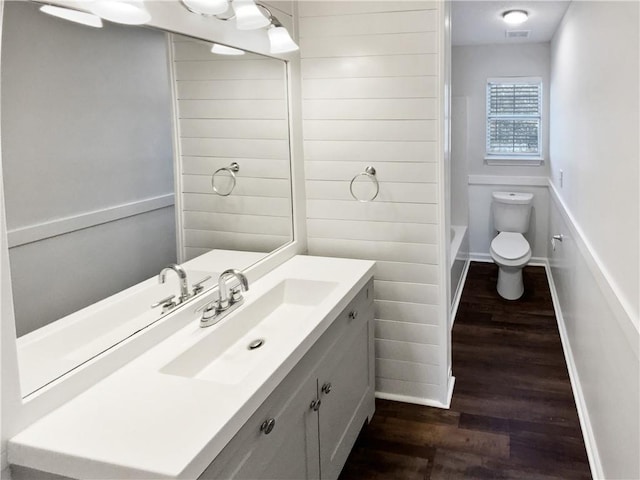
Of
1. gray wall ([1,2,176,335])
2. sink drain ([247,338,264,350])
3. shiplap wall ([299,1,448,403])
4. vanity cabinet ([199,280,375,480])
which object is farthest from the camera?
shiplap wall ([299,1,448,403])

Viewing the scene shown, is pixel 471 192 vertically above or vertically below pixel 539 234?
above

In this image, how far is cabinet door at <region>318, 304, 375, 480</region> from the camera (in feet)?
6.87

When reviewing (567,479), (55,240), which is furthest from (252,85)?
(567,479)

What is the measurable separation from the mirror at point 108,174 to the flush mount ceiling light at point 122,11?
0.04 m

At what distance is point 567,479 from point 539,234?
11.8ft

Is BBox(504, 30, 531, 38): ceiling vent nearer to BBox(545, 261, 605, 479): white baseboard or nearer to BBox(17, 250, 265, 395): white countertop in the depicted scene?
BBox(545, 261, 605, 479): white baseboard

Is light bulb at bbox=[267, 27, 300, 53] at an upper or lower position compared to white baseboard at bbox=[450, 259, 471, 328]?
upper

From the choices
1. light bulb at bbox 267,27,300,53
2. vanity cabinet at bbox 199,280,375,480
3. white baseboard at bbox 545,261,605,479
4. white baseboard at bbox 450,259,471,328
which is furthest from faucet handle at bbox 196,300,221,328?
white baseboard at bbox 450,259,471,328

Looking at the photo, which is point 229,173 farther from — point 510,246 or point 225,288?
point 510,246

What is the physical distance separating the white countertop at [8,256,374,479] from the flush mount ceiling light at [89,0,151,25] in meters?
0.98

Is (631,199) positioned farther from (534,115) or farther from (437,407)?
(534,115)

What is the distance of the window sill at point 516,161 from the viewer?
5512 millimetres

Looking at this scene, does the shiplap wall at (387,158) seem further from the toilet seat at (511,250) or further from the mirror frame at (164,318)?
the toilet seat at (511,250)

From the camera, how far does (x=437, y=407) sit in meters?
2.95
